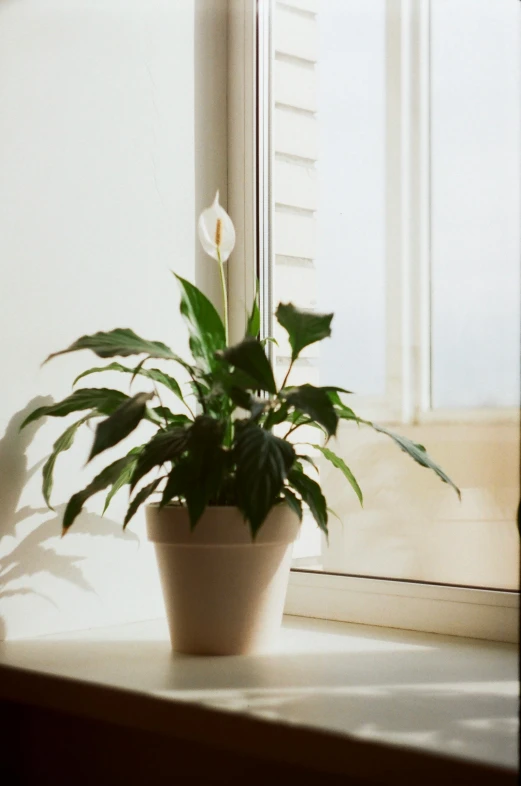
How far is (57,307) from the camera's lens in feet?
4.50

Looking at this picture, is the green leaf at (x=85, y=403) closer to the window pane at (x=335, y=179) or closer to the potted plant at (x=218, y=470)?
the potted plant at (x=218, y=470)

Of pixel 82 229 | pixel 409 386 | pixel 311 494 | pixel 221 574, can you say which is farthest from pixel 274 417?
pixel 82 229

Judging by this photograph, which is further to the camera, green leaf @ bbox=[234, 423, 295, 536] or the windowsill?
green leaf @ bbox=[234, 423, 295, 536]

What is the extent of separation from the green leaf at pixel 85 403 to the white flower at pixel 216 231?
248 mm

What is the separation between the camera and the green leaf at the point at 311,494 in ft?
3.86

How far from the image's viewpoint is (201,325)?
1.28 meters

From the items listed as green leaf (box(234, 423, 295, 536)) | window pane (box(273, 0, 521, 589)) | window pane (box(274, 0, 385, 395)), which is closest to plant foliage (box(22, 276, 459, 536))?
green leaf (box(234, 423, 295, 536))

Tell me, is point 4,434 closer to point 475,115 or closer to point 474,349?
point 474,349

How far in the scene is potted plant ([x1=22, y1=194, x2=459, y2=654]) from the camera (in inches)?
43.0

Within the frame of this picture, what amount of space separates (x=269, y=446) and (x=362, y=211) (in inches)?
22.9

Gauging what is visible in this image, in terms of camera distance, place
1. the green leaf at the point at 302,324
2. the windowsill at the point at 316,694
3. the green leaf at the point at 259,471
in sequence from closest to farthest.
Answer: the windowsill at the point at 316,694 → the green leaf at the point at 259,471 → the green leaf at the point at 302,324

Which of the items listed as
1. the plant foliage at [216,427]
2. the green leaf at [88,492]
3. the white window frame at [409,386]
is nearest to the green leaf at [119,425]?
the plant foliage at [216,427]

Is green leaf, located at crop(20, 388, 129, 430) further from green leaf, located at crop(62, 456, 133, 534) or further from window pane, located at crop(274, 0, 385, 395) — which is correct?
window pane, located at crop(274, 0, 385, 395)

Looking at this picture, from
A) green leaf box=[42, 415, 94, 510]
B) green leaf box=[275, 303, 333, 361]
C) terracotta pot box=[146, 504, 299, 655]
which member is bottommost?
terracotta pot box=[146, 504, 299, 655]
